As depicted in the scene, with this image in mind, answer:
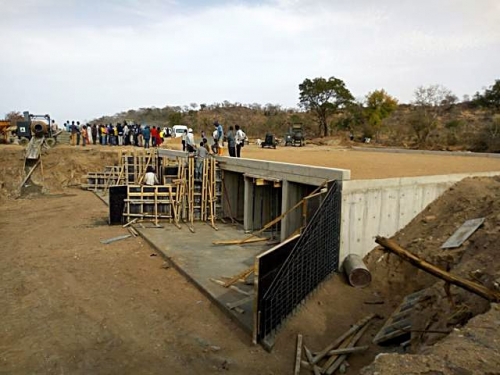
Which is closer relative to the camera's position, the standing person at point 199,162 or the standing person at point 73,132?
the standing person at point 199,162

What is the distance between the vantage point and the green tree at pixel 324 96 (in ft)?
138

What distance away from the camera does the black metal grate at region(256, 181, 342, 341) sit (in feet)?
22.9

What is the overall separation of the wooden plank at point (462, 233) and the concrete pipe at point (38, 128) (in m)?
26.4

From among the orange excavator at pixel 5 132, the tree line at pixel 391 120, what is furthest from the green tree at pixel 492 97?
the orange excavator at pixel 5 132

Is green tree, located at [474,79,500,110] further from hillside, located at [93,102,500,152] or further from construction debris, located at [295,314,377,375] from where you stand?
construction debris, located at [295,314,377,375]

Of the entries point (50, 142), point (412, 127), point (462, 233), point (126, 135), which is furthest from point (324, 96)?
point (462, 233)

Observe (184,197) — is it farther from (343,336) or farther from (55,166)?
(55,166)

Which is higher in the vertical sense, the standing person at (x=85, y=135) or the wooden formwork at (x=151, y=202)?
the standing person at (x=85, y=135)

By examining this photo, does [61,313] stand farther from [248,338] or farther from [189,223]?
[189,223]

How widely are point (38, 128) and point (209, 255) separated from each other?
21.6 meters

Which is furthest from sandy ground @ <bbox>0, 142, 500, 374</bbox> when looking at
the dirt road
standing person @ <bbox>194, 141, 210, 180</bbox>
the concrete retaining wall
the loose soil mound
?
standing person @ <bbox>194, 141, 210, 180</bbox>

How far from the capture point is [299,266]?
7.89 m

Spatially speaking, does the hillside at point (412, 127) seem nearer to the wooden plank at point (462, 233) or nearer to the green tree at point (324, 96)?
the green tree at point (324, 96)

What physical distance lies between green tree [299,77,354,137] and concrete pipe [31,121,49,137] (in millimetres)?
25626
